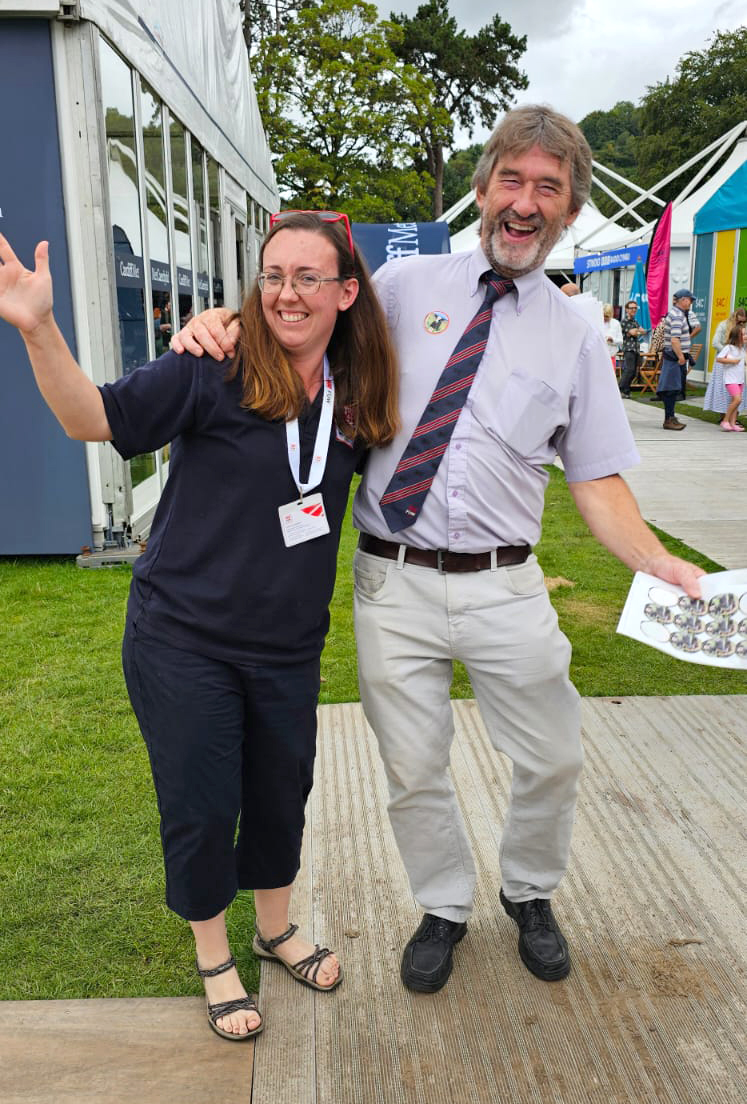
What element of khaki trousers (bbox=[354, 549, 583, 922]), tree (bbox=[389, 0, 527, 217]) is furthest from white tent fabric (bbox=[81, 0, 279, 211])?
tree (bbox=[389, 0, 527, 217])

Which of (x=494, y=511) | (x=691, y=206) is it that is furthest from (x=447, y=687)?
(x=691, y=206)

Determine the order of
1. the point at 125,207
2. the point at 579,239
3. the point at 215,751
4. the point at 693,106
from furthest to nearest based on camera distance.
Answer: the point at 693,106 → the point at 579,239 → the point at 125,207 → the point at 215,751

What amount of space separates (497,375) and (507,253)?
30 cm

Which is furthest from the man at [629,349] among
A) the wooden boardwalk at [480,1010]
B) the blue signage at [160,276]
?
the wooden boardwalk at [480,1010]

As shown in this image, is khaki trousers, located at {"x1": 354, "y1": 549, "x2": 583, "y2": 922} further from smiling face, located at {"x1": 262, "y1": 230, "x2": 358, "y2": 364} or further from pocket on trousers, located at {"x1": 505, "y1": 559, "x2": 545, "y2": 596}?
smiling face, located at {"x1": 262, "y1": 230, "x2": 358, "y2": 364}

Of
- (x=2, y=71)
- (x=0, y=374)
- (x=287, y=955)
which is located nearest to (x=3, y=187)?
(x=2, y=71)

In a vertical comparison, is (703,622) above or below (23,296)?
below

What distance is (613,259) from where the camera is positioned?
21422 millimetres

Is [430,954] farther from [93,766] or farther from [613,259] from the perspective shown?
[613,259]

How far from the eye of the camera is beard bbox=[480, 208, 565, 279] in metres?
2.44

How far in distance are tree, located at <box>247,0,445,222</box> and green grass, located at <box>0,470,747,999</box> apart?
90.0ft

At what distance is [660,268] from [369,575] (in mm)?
14617

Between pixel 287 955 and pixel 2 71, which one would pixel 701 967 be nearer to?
pixel 287 955

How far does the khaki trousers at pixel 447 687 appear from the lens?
2537mm
